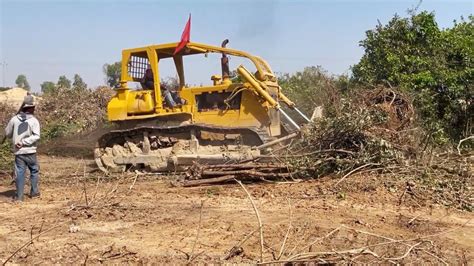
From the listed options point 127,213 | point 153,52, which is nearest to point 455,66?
point 153,52

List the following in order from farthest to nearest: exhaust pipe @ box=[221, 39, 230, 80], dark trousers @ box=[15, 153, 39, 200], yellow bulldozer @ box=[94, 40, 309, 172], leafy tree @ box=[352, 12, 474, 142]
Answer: leafy tree @ box=[352, 12, 474, 142] < exhaust pipe @ box=[221, 39, 230, 80] < yellow bulldozer @ box=[94, 40, 309, 172] < dark trousers @ box=[15, 153, 39, 200]

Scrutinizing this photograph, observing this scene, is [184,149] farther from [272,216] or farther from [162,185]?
Result: [272,216]

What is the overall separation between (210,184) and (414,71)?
758 cm

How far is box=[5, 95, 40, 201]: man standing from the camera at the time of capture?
786cm

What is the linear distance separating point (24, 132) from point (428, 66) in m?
10.0

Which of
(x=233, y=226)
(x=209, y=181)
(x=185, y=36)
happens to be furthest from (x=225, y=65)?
(x=233, y=226)

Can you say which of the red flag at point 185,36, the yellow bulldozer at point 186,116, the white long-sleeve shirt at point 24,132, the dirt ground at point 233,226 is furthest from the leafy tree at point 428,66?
the white long-sleeve shirt at point 24,132

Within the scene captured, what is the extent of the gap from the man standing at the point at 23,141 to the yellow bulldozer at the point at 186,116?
3118 millimetres

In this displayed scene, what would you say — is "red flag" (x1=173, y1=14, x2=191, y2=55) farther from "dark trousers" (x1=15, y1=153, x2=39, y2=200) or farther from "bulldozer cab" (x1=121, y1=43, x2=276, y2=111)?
"dark trousers" (x1=15, y1=153, x2=39, y2=200)

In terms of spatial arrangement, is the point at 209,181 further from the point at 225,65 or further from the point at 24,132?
the point at 225,65

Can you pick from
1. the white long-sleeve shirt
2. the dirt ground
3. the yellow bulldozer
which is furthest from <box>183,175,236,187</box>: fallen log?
the white long-sleeve shirt

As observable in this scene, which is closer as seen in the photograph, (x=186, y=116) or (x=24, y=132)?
(x=24, y=132)

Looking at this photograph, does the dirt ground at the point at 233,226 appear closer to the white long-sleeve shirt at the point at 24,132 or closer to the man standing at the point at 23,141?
the man standing at the point at 23,141

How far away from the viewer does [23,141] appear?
789 centimetres
